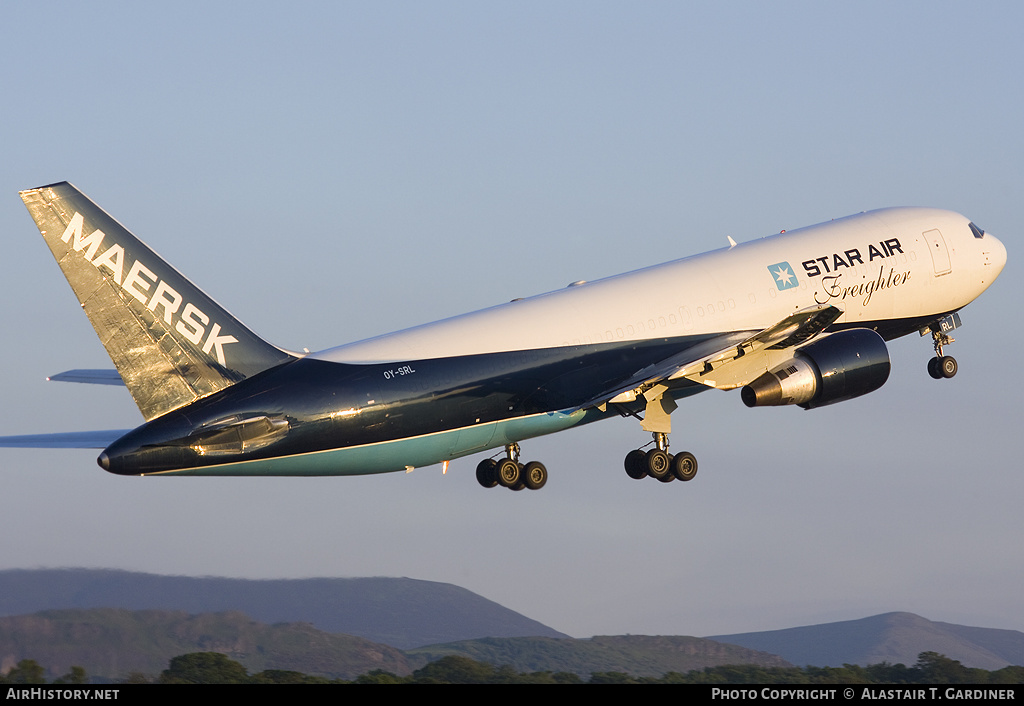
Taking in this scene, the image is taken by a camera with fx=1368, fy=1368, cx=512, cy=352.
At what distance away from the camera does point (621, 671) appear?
33.0 meters

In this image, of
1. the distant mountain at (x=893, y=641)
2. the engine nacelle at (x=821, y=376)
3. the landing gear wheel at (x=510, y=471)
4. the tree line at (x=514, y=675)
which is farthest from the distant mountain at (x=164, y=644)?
the distant mountain at (x=893, y=641)

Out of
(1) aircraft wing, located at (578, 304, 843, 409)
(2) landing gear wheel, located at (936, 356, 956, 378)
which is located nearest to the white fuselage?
(1) aircraft wing, located at (578, 304, 843, 409)

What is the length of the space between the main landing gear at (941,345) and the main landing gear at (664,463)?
10.8 m

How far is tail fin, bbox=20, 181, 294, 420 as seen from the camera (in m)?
27.9

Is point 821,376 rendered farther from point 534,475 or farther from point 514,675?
point 514,675

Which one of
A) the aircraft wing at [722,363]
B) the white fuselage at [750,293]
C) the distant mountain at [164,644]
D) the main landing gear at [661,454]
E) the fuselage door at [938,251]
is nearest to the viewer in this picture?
the distant mountain at [164,644]

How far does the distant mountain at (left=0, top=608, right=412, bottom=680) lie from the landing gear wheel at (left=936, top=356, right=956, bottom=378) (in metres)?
20.0

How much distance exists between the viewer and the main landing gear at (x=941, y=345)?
139 ft

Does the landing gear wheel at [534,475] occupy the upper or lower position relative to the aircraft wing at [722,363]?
lower

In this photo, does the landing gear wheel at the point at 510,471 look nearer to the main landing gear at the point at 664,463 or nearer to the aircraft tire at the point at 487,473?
the aircraft tire at the point at 487,473

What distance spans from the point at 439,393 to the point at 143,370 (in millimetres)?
7224
